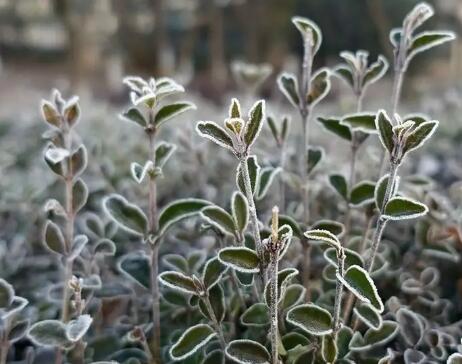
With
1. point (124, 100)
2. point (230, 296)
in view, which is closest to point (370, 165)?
point (230, 296)

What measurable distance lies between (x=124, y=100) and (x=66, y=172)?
3.65 meters

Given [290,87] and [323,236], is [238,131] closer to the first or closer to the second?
[323,236]

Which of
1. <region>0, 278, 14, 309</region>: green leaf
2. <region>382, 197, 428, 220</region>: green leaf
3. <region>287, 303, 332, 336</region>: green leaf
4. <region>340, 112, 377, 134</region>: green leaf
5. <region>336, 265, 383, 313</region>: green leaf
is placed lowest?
<region>0, 278, 14, 309</region>: green leaf

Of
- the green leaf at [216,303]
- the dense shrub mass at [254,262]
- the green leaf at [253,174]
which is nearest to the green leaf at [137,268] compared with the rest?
the dense shrub mass at [254,262]

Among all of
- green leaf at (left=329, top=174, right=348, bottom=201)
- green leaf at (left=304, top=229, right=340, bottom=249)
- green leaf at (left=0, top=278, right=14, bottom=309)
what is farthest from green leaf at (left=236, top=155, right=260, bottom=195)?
green leaf at (left=0, top=278, right=14, bottom=309)

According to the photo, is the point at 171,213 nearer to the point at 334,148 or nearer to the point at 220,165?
the point at 220,165

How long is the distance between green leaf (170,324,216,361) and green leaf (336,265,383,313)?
18cm

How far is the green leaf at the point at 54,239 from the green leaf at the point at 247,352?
27 cm

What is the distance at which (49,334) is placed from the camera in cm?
78

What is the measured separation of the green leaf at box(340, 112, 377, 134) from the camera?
85 cm

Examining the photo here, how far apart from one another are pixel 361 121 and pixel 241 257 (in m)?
0.27

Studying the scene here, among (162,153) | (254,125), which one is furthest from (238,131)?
(162,153)

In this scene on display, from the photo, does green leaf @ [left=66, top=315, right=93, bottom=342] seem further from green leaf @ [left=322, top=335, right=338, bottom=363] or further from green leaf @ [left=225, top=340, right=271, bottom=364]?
green leaf @ [left=322, top=335, right=338, bottom=363]

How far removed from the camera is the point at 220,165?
4.99 feet
